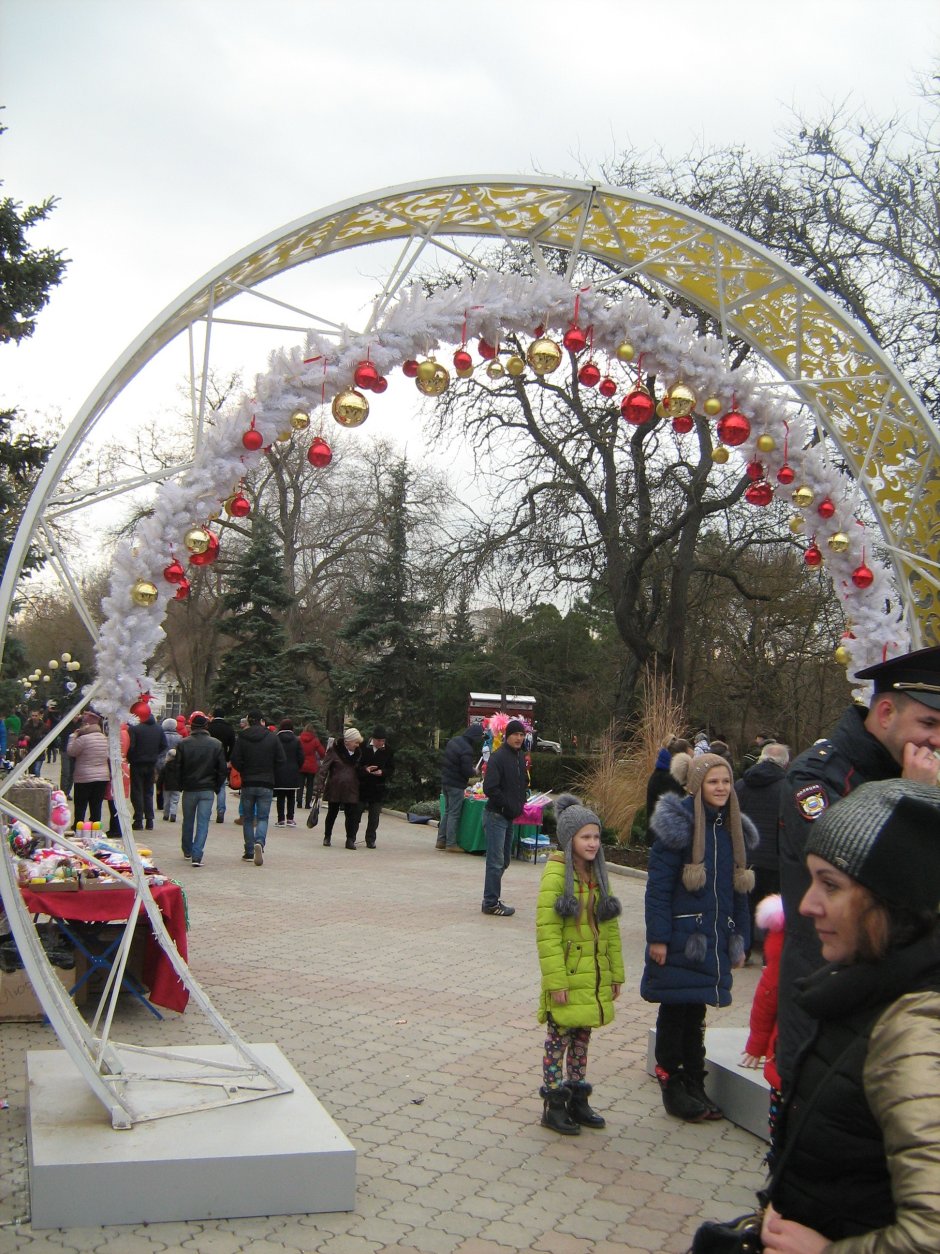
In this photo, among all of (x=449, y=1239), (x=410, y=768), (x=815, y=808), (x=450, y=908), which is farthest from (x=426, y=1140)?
(x=410, y=768)

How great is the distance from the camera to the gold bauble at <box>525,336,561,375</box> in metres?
5.54

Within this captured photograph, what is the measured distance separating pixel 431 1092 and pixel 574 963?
1200mm

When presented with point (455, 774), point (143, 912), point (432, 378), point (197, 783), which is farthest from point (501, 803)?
point (432, 378)

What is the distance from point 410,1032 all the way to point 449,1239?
2932 millimetres

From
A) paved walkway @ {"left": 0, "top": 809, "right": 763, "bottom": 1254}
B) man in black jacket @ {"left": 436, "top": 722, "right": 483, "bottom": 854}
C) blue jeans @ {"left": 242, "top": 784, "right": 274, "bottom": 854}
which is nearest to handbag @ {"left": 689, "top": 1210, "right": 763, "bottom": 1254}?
paved walkway @ {"left": 0, "top": 809, "right": 763, "bottom": 1254}

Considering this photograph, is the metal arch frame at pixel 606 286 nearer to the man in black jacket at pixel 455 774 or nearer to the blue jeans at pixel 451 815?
the man in black jacket at pixel 455 774

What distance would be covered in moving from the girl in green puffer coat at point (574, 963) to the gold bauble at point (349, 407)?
7.30 ft

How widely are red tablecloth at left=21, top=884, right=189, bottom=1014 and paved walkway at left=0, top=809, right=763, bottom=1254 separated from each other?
21 cm

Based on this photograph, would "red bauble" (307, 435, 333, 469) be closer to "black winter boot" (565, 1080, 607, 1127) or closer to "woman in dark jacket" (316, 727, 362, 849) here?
"black winter boot" (565, 1080, 607, 1127)

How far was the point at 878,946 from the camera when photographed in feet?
6.59

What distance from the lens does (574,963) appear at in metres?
5.75

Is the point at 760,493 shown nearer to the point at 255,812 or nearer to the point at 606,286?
the point at 606,286

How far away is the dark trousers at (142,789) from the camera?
1741 cm

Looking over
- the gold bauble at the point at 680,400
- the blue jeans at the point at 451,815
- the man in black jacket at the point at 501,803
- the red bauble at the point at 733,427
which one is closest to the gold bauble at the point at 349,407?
the gold bauble at the point at 680,400
